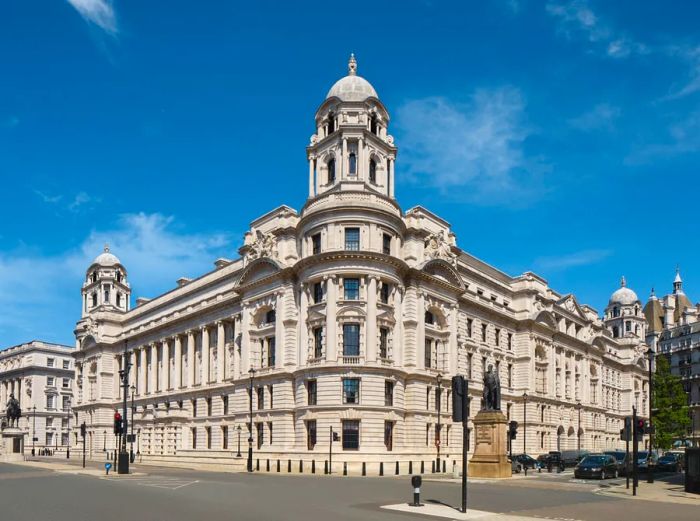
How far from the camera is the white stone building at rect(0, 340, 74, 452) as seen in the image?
452 feet

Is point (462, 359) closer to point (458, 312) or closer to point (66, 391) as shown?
point (458, 312)

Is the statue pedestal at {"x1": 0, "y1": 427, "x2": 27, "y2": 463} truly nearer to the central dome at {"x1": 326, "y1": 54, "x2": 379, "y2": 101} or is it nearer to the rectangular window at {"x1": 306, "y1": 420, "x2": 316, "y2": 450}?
the rectangular window at {"x1": 306, "y1": 420, "x2": 316, "y2": 450}

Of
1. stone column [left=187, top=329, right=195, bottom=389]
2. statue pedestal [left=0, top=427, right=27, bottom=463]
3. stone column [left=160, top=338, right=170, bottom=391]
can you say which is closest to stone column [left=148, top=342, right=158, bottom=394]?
stone column [left=160, top=338, right=170, bottom=391]

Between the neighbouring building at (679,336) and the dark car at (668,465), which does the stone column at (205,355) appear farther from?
the neighbouring building at (679,336)

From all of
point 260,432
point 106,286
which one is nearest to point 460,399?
point 260,432

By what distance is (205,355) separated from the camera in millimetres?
82875

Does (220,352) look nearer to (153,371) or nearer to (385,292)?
(153,371)

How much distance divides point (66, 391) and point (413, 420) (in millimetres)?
103999

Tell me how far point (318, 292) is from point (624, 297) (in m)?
86.8

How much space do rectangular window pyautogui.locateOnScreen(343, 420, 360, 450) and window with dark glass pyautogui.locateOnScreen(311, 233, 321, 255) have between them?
1530 centimetres

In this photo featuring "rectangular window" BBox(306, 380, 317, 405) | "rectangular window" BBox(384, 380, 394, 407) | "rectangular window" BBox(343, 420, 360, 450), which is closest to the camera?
"rectangular window" BBox(343, 420, 360, 450)

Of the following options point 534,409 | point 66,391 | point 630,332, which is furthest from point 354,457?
point 66,391

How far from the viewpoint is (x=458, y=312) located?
74.0m

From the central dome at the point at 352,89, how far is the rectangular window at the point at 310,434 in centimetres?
3080
